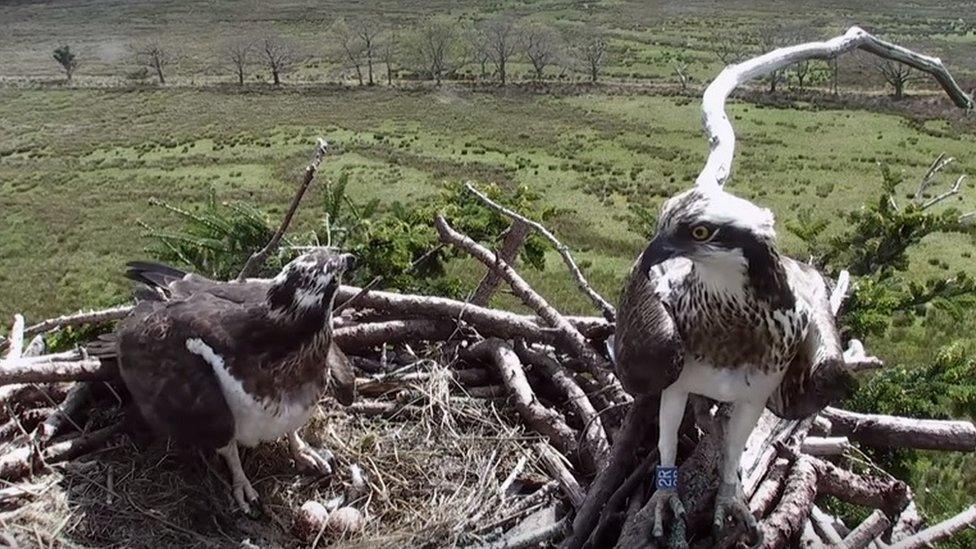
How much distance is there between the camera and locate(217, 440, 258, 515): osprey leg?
478 centimetres

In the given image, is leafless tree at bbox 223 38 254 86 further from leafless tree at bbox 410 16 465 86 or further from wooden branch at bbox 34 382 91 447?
wooden branch at bbox 34 382 91 447

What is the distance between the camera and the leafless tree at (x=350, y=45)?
239 feet

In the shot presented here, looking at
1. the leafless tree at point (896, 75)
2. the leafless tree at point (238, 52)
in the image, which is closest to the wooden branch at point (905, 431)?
the leafless tree at point (896, 75)

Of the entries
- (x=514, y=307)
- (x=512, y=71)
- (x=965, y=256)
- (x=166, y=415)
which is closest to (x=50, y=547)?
(x=166, y=415)

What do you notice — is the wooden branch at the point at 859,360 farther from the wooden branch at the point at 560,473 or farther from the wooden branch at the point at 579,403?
the wooden branch at the point at 560,473

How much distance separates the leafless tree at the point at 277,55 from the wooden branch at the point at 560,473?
67.6 m

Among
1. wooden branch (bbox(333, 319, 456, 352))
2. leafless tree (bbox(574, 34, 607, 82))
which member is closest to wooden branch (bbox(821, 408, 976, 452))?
wooden branch (bbox(333, 319, 456, 352))

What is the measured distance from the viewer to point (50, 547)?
4387mm

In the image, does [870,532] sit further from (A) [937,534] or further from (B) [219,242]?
(B) [219,242]

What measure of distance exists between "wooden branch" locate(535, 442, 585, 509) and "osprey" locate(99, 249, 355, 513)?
1.31 meters

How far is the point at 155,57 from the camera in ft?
236

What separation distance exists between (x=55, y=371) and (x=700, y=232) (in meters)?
Answer: 3.75

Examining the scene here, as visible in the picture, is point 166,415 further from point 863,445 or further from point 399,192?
point 399,192

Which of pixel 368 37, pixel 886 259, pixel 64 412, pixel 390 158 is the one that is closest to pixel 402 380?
pixel 64 412
